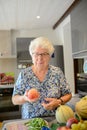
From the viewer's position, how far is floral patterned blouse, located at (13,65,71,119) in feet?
4.42

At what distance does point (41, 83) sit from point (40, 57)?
0.19 metres

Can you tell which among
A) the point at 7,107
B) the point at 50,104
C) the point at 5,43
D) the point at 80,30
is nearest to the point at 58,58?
the point at 5,43

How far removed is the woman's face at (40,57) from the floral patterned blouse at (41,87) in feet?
0.25

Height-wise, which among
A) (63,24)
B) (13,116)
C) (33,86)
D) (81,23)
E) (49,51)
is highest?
(63,24)

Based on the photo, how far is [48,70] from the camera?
1476mm

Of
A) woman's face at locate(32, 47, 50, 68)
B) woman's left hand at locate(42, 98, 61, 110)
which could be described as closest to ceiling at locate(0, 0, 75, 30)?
woman's face at locate(32, 47, 50, 68)

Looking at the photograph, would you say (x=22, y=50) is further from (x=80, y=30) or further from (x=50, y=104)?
(x=50, y=104)

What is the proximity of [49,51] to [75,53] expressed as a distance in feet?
3.58

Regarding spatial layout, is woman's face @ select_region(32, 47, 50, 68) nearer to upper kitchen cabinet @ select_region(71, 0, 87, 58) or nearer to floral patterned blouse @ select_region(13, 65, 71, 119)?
floral patterned blouse @ select_region(13, 65, 71, 119)

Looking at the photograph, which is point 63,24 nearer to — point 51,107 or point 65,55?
point 65,55

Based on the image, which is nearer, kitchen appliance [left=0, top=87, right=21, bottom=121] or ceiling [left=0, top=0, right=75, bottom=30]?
ceiling [left=0, top=0, right=75, bottom=30]

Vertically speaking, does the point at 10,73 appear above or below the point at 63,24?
below

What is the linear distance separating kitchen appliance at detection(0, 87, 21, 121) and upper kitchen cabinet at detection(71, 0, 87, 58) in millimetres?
1858

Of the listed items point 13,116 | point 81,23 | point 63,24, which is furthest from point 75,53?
point 13,116
